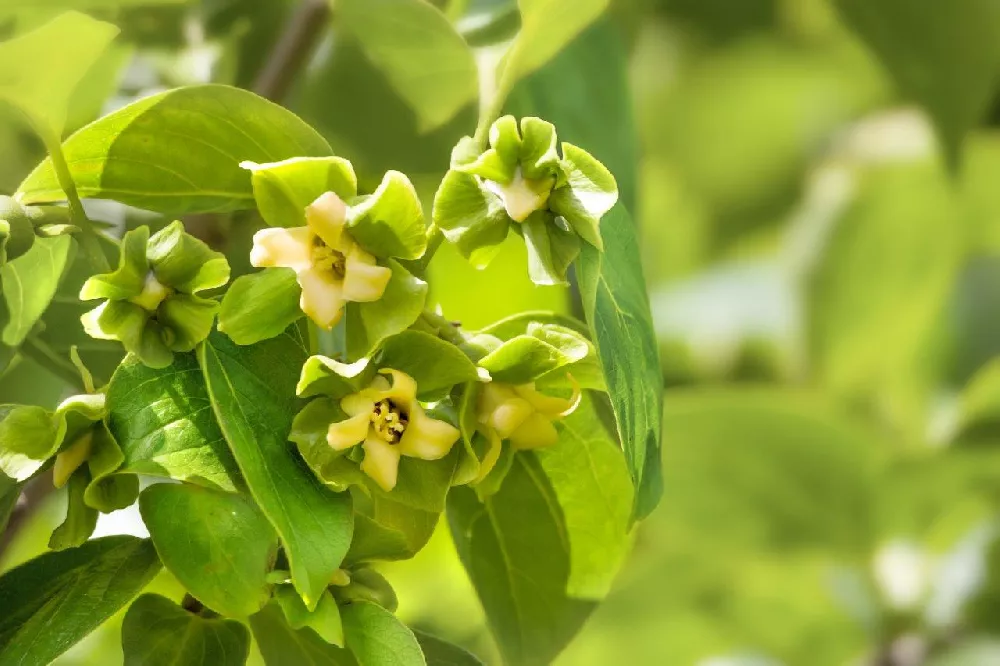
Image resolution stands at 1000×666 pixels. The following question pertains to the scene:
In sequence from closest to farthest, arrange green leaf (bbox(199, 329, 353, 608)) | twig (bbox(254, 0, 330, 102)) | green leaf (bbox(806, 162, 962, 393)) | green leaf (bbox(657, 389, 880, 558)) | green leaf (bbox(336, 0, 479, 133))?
green leaf (bbox(199, 329, 353, 608)) < green leaf (bbox(336, 0, 479, 133)) < twig (bbox(254, 0, 330, 102)) < green leaf (bbox(657, 389, 880, 558)) < green leaf (bbox(806, 162, 962, 393))

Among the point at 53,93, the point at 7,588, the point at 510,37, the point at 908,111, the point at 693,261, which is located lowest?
the point at 7,588

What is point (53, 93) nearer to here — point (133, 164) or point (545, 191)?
point (133, 164)

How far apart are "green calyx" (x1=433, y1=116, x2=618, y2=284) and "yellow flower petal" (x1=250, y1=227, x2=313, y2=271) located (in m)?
0.03

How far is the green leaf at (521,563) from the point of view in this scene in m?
0.37

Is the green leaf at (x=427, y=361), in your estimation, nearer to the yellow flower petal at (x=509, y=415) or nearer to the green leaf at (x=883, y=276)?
the yellow flower petal at (x=509, y=415)

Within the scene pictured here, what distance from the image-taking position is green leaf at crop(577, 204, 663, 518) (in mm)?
295

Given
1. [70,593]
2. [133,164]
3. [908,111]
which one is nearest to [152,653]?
[70,593]

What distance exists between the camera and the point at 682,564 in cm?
89

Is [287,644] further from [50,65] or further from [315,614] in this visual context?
[50,65]

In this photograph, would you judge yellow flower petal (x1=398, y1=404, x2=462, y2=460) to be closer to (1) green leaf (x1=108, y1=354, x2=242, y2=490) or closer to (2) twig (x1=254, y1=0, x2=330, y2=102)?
(1) green leaf (x1=108, y1=354, x2=242, y2=490)

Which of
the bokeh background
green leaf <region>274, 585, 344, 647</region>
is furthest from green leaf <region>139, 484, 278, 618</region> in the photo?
the bokeh background

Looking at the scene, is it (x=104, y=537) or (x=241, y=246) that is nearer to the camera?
(x=104, y=537)

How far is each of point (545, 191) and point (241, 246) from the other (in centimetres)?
25

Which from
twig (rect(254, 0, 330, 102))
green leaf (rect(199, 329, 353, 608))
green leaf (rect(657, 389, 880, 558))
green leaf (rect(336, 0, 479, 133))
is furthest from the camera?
green leaf (rect(657, 389, 880, 558))
